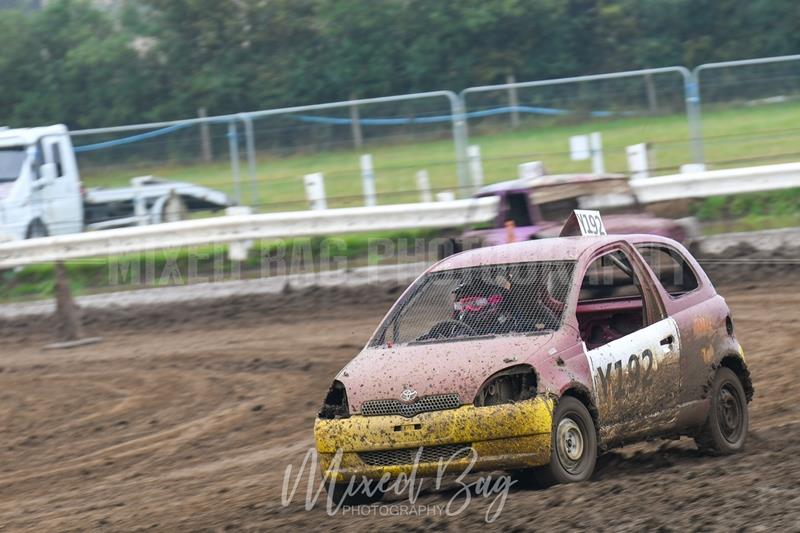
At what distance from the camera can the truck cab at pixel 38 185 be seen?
1919 cm

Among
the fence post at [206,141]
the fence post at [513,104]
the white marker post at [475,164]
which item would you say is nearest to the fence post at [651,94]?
the fence post at [513,104]

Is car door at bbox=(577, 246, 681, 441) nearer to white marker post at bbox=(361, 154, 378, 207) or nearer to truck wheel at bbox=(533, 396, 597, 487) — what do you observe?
truck wheel at bbox=(533, 396, 597, 487)

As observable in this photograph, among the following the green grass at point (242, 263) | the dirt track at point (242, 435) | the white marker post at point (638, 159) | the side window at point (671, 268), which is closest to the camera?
the dirt track at point (242, 435)

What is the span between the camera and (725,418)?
8.00 m

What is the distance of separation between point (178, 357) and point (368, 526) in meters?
7.75

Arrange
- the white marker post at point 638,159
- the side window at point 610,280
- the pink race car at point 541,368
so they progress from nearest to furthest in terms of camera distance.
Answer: the pink race car at point 541,368 < the side window at point 610,280 < the white marker post at point 638,159

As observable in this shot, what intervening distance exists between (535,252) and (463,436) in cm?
151

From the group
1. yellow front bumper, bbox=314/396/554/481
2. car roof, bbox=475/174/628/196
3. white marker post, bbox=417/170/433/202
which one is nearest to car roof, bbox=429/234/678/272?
yellow front bumper, bbox=314/396/554/481

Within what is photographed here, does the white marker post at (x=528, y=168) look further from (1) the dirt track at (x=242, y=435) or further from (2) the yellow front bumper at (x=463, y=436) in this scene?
(2) the yellow front bumper at (x=463, y=436)

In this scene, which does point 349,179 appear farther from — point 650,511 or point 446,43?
point 446,43

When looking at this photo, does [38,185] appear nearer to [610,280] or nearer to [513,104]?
[513,104]

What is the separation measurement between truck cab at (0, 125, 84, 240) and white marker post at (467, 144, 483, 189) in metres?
5.98

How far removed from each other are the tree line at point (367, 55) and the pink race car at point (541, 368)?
96.0 ft

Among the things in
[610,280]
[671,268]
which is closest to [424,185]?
[671,268]
